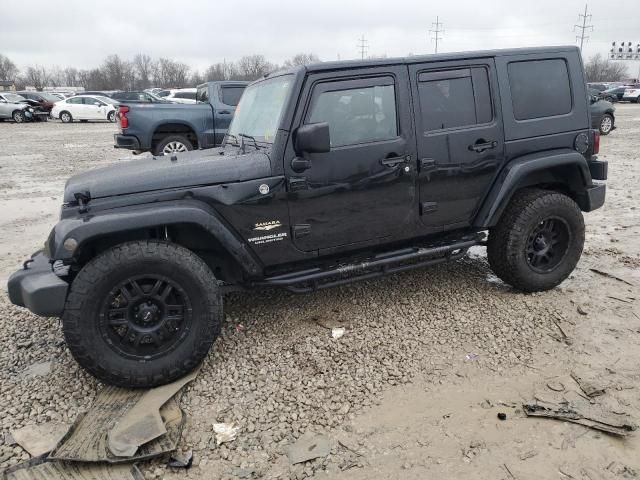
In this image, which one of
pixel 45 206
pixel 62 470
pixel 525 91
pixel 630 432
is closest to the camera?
pixel 62 470

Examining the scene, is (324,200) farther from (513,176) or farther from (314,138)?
(513,176)

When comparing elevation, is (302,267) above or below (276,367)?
above

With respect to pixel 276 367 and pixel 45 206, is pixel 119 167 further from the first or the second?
pixel 45 206

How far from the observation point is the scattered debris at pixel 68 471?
2537mm

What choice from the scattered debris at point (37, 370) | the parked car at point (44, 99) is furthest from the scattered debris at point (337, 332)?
the parked car at point (44, 99)

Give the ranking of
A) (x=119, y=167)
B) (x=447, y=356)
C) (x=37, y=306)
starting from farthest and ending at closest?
(x=119, y=167) < (x=447, y=356) < (x=37, y=306)

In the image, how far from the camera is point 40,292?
9.82 ft

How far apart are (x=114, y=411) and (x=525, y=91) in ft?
12.7

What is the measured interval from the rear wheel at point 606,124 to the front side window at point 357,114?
1488 cm

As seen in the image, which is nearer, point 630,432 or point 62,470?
point 62,470

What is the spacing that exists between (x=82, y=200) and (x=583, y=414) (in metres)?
3.26

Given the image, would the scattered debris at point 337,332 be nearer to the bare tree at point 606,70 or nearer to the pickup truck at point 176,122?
the pickup truck at point 176,122

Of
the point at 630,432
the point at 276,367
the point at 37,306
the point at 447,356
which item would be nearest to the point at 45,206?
the point at 37,306

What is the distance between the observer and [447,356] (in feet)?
11.8
